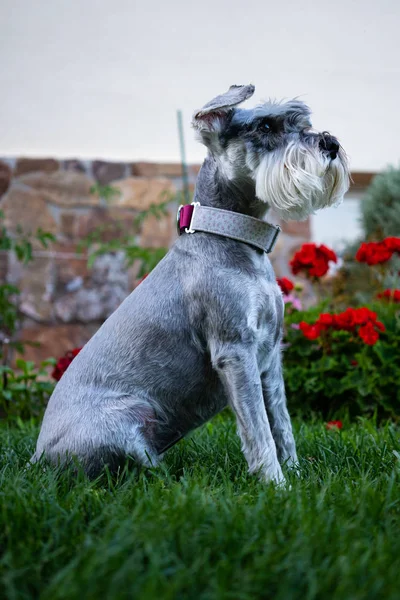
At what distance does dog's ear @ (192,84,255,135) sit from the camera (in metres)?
2.26

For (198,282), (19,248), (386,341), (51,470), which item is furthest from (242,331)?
(19,248)

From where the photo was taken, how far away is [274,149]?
2277 mm

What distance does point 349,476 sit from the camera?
2.30 metres

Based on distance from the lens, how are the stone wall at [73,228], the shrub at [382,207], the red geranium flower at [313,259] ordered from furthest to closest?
1. the shrub at [382,207]
2. the stone wall at [73,228]
3. the red geranium flower at [313,259]

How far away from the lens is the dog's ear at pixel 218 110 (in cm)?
226

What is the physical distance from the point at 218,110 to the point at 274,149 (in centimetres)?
26

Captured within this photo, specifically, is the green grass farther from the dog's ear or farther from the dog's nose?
the dog's ear

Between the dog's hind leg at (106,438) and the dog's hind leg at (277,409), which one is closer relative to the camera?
the dog's hind leg at (106,438)

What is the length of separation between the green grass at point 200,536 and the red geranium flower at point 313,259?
1.96m

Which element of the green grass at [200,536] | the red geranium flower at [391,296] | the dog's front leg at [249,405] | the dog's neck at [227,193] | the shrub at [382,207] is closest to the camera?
the green grass at [200,536]

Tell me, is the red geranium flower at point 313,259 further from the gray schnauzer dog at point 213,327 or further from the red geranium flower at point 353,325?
the gray schnauzer dog at point 213,327

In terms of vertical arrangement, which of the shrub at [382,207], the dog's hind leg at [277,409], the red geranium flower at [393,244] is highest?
the shrub at [382,207]

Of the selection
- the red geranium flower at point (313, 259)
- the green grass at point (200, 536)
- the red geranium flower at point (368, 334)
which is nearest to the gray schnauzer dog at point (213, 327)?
the green grass at point (200, 536)

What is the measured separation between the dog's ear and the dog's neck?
0.15 m
